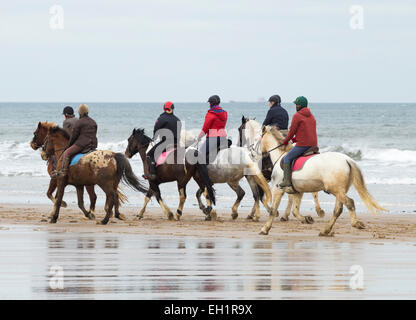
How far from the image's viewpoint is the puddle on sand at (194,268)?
8.92 m

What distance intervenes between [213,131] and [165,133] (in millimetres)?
944

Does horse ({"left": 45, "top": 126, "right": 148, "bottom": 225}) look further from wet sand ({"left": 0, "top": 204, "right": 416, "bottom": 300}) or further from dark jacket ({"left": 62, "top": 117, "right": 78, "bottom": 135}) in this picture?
dark jacket ({"left": 62, "top": 117, "right": 78, "bottom": 135})

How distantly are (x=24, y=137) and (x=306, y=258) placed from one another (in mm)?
50188

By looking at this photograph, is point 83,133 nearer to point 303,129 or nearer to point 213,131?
point 213,131

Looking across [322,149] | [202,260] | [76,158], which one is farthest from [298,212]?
[322,149]

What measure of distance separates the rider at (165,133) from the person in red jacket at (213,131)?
0.52 meters

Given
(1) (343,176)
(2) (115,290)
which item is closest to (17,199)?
(1) (343,176)

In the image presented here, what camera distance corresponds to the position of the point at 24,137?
2345 inches

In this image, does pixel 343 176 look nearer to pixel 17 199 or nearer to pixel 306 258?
pixel 306 258

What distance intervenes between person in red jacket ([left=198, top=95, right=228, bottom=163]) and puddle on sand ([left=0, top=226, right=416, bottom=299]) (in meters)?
3.12

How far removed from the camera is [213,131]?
16.4 metres

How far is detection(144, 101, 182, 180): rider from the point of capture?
16.5 metres

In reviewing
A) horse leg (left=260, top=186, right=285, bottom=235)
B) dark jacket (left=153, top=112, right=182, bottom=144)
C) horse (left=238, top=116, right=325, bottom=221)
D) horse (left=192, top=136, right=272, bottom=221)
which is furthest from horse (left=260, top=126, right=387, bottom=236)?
dark jacket (left=153, top=112, right=182, bottom=144)

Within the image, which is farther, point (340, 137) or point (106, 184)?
point (340, 137)
